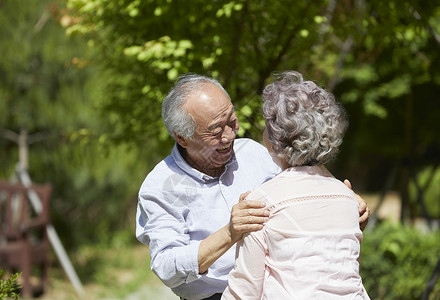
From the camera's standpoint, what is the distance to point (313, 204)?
1.87m

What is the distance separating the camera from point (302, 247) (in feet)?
5.99

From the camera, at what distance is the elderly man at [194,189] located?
2.10 metres

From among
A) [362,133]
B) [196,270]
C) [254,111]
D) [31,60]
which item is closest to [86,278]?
[31,60]

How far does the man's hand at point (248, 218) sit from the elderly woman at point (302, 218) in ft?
0.08

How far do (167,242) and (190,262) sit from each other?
0.12 meters

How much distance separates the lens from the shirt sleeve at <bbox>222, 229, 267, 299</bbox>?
1870 mm

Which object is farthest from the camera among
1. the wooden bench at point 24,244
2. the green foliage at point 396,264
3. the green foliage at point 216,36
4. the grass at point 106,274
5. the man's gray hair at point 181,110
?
the grass at point 106,274

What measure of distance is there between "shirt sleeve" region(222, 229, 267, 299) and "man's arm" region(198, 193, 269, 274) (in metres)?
0.03

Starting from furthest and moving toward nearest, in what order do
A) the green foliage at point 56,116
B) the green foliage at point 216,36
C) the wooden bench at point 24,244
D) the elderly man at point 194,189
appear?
the green foliage at point 56,116, the wooden bench at point 24,244, the green foliage at point 216,36, the elderly man at point 194,189

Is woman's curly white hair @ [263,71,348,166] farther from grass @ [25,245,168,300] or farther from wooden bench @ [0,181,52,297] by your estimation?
wooden bench @ [0,181,52,297]

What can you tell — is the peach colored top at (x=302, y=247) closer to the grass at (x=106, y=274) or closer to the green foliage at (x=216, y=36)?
the green foliage at (x=216, y=36)

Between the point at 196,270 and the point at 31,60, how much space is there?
855 cm

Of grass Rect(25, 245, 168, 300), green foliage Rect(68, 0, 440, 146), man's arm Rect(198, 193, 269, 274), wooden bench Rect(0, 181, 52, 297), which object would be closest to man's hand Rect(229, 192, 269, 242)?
man's arm Rect(198, 193, 269, 274)

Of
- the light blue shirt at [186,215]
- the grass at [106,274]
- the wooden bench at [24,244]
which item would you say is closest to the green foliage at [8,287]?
the light blue shirt at [186,215]
